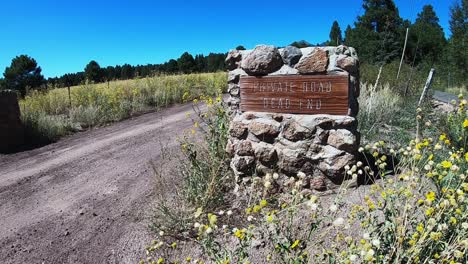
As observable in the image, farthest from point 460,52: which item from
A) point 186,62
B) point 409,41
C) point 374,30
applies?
point 186,62

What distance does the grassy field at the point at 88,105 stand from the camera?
870cm

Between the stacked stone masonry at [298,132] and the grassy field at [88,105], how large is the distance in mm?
3497

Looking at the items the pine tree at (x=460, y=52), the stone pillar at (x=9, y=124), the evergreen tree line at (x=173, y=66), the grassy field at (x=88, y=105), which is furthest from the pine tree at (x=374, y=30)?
the stone pillar at (x=9, y=124)

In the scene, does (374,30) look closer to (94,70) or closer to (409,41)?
(409,41)

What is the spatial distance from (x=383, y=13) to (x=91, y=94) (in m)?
35.9

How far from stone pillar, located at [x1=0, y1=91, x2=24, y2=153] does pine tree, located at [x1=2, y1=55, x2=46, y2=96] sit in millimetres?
26520

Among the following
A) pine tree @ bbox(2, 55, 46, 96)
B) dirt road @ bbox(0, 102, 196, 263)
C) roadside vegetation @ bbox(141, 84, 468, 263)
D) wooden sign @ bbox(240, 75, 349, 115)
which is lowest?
dirt road @ bbox(0, 102, 196, 263)

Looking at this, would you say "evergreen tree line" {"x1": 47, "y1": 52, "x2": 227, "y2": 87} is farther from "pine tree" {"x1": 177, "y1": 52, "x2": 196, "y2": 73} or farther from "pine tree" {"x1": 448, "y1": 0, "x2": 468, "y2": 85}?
"pine tree" {"x1": 448, "y1": 0, "x2": 468, "y2": 85}

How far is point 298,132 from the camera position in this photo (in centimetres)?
356

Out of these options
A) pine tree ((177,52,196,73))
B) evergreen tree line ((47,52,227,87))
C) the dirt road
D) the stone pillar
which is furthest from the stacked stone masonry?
pine tree ((177,52,196,73))

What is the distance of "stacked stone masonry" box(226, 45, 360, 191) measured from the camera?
3.42 m

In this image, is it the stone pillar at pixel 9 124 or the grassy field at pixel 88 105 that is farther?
the grassy field at pixel 88 105

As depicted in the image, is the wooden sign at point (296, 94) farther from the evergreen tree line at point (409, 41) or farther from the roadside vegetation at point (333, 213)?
the evergreen tree line at point (409, 41)

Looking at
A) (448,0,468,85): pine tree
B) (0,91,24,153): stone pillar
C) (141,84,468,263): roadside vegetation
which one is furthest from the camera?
(448,0,468,85): pine tree
